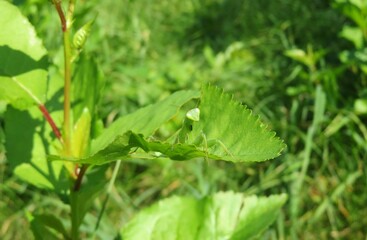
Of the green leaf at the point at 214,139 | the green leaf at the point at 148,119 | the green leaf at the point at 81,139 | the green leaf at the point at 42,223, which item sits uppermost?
the green leaf at the point at 214,139

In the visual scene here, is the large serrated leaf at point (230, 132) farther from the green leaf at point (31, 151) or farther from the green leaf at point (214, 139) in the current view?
the green leaf at point (31, 151)

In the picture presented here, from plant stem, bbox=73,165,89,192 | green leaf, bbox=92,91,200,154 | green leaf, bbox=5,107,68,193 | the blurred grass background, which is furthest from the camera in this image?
the blurred grass background

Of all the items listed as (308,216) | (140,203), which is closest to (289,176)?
(308,216)

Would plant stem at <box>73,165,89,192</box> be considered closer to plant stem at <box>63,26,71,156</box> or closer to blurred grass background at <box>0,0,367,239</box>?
plant stem at <box>63,26,71,156</box>

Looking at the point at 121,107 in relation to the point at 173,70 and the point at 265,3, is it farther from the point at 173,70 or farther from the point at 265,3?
the point at 265,3

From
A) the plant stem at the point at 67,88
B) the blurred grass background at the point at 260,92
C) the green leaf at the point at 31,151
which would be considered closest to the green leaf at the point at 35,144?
the green leaf at the point at 31,151

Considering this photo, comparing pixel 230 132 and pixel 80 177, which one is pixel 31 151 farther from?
pixel 230 132

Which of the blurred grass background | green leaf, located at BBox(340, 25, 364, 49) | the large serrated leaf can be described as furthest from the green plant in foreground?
green leaf, located at BBox(340, 25, 364, 49)
